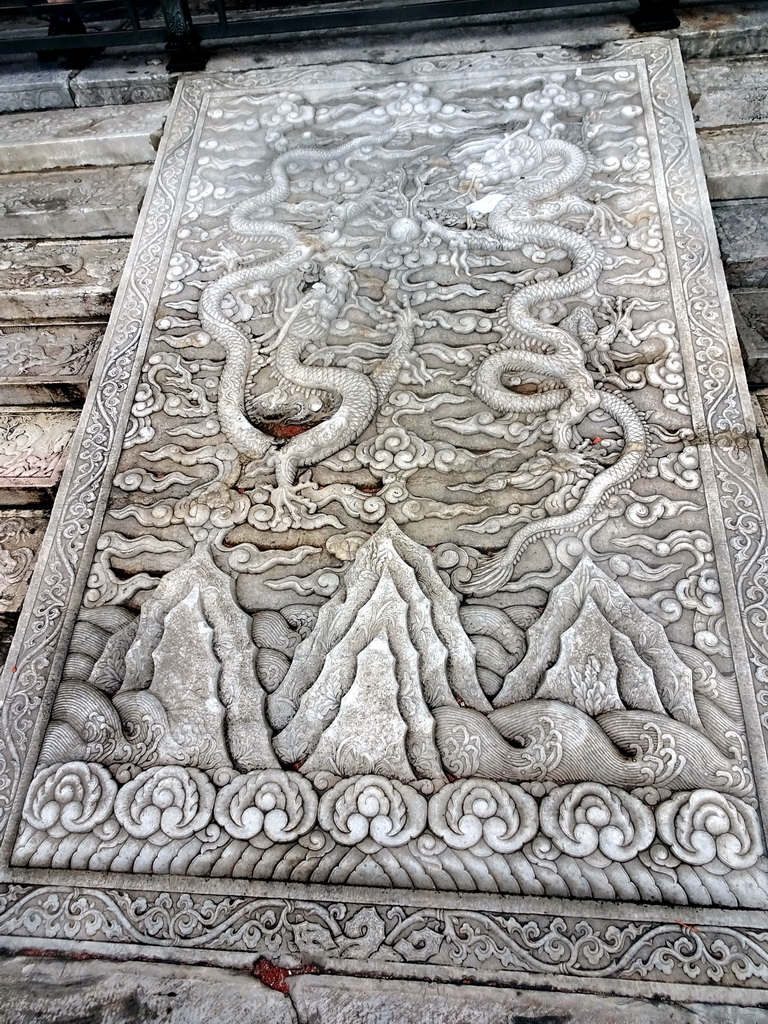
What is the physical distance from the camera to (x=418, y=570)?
2699mm

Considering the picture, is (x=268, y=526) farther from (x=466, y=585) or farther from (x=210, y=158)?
(x=210, y=158)

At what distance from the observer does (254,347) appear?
11.5 feet

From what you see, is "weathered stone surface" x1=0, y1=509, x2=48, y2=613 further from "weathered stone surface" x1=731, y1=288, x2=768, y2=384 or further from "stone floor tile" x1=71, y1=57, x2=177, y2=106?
"weathered stone surface" x1=731, y1=288, x2=768, y2=384

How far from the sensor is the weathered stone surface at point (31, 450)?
335 cm

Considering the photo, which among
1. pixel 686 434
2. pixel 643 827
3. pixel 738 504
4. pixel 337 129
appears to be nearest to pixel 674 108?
pixel 337 129

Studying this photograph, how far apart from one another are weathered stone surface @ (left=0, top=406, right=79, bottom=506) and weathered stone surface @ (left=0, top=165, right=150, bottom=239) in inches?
65.7

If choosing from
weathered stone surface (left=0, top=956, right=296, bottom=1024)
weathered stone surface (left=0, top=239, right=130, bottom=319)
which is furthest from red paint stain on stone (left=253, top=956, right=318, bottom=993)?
weathered stone surface (left=0, top=239, right=130, bottom=319)

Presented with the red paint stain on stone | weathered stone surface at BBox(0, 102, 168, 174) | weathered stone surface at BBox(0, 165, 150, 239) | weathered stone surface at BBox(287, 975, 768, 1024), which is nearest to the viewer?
weathered stone surface at BBox(287, 975, 768, 1024)

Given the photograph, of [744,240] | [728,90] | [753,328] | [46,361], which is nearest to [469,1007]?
[753,328]

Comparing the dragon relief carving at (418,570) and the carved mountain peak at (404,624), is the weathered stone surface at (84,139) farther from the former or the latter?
the carved mountain peak at (404,624)

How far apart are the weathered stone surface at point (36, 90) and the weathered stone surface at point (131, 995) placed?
5.74 metres

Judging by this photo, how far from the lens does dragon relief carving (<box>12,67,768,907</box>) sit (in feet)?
7.28

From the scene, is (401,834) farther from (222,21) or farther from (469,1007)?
(222,21)

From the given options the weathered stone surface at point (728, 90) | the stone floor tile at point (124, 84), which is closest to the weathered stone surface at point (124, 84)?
the stone floor tile at point (124, 84)
